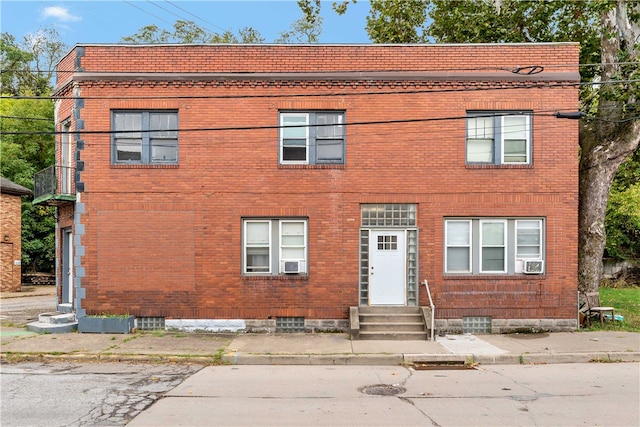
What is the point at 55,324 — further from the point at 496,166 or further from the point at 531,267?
the point at 531,267

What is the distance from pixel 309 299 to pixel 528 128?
24.1 feet

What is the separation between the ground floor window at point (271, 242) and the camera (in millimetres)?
13703

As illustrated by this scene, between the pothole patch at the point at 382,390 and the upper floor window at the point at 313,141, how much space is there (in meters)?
6.66

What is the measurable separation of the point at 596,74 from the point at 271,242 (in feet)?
42.6

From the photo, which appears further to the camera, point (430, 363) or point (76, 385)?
point (430, 363)

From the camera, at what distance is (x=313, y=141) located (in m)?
13.7

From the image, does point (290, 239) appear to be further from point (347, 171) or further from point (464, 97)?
point (464, 97)

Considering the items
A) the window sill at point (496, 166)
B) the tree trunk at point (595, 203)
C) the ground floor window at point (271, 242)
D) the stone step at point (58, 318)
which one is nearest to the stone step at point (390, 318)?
the ground floor window at point (271, 242)

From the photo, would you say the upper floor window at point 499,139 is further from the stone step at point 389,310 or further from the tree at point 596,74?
the stone step at point 389,310

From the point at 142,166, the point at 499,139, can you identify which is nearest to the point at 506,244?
the point at 499,139

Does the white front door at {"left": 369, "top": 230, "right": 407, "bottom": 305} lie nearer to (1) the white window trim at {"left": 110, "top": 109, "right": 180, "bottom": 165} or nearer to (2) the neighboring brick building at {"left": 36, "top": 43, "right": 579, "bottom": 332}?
(2) the neighboring brick building at {"left": 36, "top": 43, "right": 579, "bottom": 332}

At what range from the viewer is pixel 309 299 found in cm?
1347

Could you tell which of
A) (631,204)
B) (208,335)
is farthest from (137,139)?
(631,204)

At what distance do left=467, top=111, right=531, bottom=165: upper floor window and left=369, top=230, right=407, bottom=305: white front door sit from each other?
9.74 feet
